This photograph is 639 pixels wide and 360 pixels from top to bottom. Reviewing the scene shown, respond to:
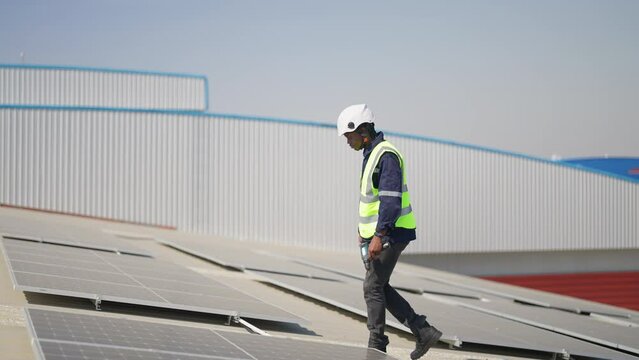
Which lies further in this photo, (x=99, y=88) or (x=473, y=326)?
(x=99, y=88)

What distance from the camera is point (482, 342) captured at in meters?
7.39

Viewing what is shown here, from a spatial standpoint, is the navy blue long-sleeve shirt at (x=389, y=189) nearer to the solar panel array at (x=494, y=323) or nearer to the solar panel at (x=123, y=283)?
the solar panel at (x=123, y=283)

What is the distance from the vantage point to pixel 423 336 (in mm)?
6578

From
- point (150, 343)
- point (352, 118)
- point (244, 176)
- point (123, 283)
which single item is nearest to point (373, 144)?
point (352, 118)

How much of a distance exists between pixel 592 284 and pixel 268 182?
12.6m

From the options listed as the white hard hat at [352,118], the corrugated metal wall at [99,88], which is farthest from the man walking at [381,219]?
the corrugated metal wall at [99,88]

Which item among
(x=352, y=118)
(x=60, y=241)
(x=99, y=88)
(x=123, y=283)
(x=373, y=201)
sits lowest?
(x=123, y=283)

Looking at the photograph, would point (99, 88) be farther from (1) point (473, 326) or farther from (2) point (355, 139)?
(2) point (355, 139)

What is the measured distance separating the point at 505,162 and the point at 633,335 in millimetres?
18663

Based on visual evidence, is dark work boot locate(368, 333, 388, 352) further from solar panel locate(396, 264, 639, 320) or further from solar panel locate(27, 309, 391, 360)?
solar panel locate(396, 264, 639, 320)

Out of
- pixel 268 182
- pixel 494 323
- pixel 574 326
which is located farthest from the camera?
pixel 268 182

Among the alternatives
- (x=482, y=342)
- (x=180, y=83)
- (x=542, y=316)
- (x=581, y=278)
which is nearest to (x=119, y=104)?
(x=180, y=83)

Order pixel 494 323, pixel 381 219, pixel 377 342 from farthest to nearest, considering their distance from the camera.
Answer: pixel 494 323
pixel 377 342
pixel 381 219

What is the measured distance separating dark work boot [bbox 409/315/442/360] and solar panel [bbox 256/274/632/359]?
84cm
